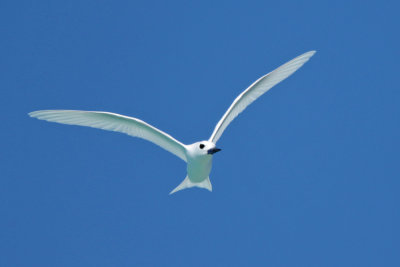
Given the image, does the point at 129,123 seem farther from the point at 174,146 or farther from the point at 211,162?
the point at 211,162

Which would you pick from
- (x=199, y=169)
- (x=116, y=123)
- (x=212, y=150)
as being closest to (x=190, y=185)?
(x=199, y=169)

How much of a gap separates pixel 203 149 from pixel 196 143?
1.30 ft

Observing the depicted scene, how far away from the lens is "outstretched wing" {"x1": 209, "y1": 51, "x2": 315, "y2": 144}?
14000mm

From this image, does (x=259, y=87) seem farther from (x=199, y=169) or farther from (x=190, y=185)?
(x=190, y=185)

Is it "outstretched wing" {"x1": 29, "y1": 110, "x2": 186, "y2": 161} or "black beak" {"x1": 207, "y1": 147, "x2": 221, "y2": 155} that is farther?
"outstretched wing" {"x1": 29, "y1": 110, "x2": 186, "y2": 161}

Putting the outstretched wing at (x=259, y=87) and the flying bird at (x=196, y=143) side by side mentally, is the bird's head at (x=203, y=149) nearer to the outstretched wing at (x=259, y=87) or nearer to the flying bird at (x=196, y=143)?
the flying bird at (x=196, y=143)

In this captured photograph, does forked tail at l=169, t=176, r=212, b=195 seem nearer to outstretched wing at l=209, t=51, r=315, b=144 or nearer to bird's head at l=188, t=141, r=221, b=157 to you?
outstretched wing at l=209, t=51, r=315, b=144

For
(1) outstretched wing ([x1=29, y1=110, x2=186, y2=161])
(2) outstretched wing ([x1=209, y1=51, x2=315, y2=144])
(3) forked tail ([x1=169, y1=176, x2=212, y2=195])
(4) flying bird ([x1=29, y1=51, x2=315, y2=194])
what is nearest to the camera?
(4) flying bird ([x1=29, y1=51, x2=315, y2=194])

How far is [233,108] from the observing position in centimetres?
1410

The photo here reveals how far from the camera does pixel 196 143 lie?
1298 centimetres

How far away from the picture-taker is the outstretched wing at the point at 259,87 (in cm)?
1400

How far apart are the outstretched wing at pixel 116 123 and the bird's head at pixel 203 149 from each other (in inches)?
21.4

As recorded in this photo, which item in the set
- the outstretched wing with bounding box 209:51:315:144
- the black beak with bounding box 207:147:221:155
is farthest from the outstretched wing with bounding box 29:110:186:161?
the outstretched wing with bounding box 209:51:315:144

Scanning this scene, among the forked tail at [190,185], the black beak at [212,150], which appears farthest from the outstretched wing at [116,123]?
the black beak at [212,150]
